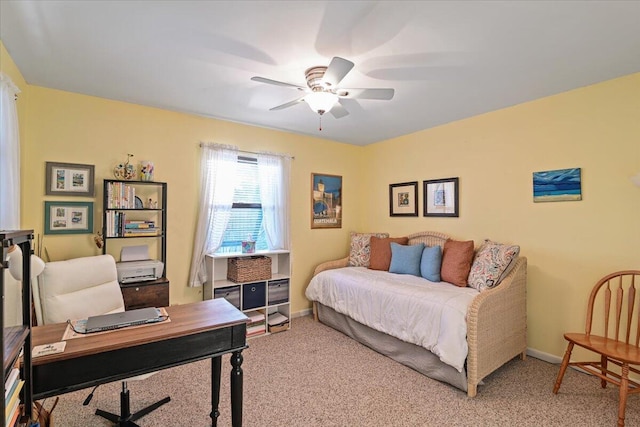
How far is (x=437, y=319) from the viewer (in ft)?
8.24

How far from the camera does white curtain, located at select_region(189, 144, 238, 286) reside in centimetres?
341

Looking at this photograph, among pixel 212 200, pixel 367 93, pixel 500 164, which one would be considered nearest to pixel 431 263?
pixel 500 164

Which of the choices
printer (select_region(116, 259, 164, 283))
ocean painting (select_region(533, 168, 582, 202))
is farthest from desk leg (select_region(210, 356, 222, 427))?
ocean painting (select_region(533, 168, 582, 202))

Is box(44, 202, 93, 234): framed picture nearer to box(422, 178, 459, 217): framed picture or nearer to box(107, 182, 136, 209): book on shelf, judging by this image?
box(107, 182, 136, 209): book on shelf

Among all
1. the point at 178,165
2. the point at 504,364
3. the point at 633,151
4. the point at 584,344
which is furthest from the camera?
the point at 178,165

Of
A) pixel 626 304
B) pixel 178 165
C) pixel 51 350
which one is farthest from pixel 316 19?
pixel 626 304

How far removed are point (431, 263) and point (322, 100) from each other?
6.90 feet

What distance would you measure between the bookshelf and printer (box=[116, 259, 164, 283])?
0.17 feet

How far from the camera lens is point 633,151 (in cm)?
243

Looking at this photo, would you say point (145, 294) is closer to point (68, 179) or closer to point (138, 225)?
point (138, 225)

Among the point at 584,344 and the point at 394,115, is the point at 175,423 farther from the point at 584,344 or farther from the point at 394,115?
the point at 394,115

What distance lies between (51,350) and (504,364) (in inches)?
129

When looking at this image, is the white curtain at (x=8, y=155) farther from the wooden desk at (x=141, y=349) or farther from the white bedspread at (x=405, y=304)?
the white bedspread at (x=405, y=304)

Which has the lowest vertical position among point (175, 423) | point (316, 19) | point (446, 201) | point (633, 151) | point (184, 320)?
point (175, 423)
